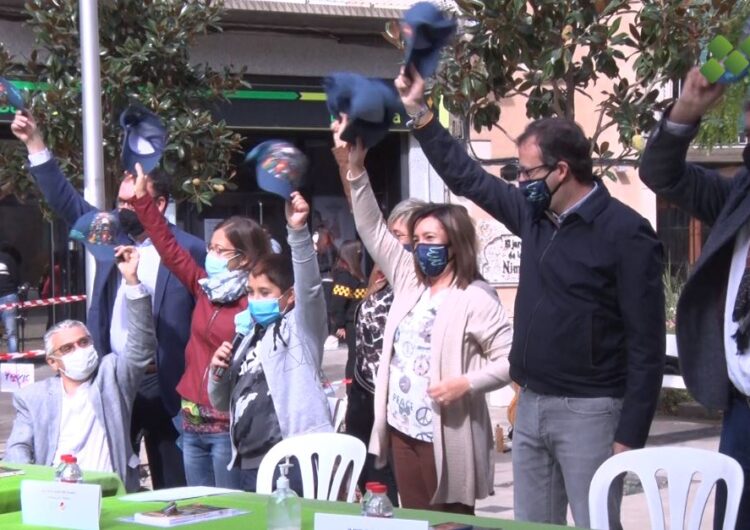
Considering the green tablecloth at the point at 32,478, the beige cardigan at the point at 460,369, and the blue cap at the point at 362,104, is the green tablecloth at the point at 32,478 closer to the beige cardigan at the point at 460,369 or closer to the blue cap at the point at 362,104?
the beige cardigan at the point at 460,369

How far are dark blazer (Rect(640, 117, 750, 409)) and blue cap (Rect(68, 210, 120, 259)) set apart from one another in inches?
111

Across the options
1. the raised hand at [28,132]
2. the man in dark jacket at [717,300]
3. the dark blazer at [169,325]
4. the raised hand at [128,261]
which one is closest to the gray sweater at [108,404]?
the raised hand at [128,261]

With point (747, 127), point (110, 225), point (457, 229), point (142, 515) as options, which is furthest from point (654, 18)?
point (142, 515)

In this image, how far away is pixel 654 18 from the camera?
7.89m

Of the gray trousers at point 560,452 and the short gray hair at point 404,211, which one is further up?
the short gray hair at point 404,211

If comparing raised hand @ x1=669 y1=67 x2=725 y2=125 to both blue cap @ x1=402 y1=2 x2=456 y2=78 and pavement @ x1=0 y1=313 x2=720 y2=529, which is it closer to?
blue cap @ x1=402 y1=2 x2=456 y2=78

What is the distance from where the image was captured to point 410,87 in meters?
4.42

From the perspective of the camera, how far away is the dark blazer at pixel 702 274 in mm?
3846

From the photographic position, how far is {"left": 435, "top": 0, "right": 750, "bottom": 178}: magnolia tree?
25.8 feet

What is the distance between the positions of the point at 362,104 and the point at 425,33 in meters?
0.41

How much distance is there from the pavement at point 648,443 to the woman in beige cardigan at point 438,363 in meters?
1.80

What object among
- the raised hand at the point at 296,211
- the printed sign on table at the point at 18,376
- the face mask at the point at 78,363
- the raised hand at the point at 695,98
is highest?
the raised hand at the point at 695,98

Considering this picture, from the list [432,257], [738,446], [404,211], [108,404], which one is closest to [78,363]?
[108,404]

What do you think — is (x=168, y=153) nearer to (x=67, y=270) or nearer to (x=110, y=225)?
(x=110, y=225)
